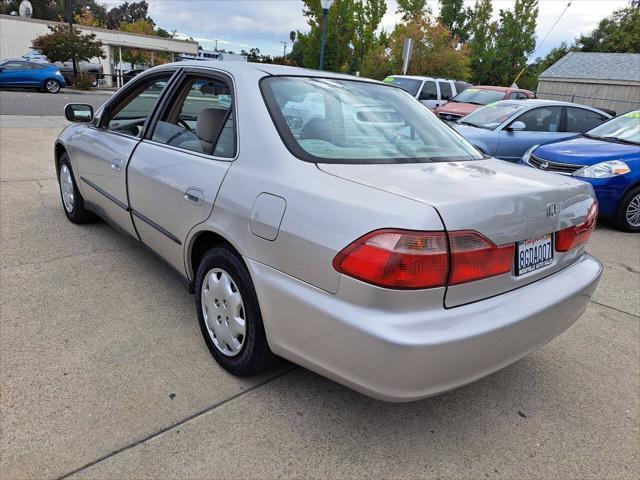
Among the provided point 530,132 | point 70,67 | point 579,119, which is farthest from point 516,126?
point 70,67

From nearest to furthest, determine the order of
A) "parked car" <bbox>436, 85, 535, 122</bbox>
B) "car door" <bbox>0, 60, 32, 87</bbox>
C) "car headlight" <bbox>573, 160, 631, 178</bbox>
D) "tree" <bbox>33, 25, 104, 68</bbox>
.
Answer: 1. "car headlight" <bbox>573, 160, 631, 178</bbox>
2. "parked car" <bbox>436, 85, 535, 122</bbox>
3. "car door" <bbox>0, 60, 32, 87</bbox>
4. "tree" <bbox>33, 25, 104, 68</bbox>

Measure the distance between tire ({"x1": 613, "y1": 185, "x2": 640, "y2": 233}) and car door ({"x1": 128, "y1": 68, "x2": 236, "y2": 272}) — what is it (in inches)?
207

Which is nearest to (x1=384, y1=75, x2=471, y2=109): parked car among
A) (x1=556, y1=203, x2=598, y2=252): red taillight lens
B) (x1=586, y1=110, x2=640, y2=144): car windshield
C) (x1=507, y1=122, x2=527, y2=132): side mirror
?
(x1=507, y1=122, x2=527, y2=132): side mirror

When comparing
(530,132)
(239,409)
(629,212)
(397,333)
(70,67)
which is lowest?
(239,409)

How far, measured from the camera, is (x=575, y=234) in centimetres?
239

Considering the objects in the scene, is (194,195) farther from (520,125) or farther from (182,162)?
(520,125)

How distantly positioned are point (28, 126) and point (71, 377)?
9.98 m

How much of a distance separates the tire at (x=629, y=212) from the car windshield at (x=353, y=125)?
400 centimetres

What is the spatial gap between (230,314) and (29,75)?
2314 centimetres

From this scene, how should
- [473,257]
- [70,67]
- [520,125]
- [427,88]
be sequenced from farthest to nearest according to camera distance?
[70,67] < [427,88] < [520,125] < [473,257]

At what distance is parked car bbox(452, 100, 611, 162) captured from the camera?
26.0 feet

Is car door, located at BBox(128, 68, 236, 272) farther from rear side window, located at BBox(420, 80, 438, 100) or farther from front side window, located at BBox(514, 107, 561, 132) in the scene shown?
rear side window, located at BBox(420, 80, 438, 100)

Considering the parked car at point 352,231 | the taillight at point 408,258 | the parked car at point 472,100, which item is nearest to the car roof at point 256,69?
the parked car at point 352,231

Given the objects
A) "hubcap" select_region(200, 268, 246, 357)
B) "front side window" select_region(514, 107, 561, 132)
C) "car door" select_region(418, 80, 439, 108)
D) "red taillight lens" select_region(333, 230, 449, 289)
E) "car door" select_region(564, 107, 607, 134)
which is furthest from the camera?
"car door" select_region(418, 80, 439, 108)
